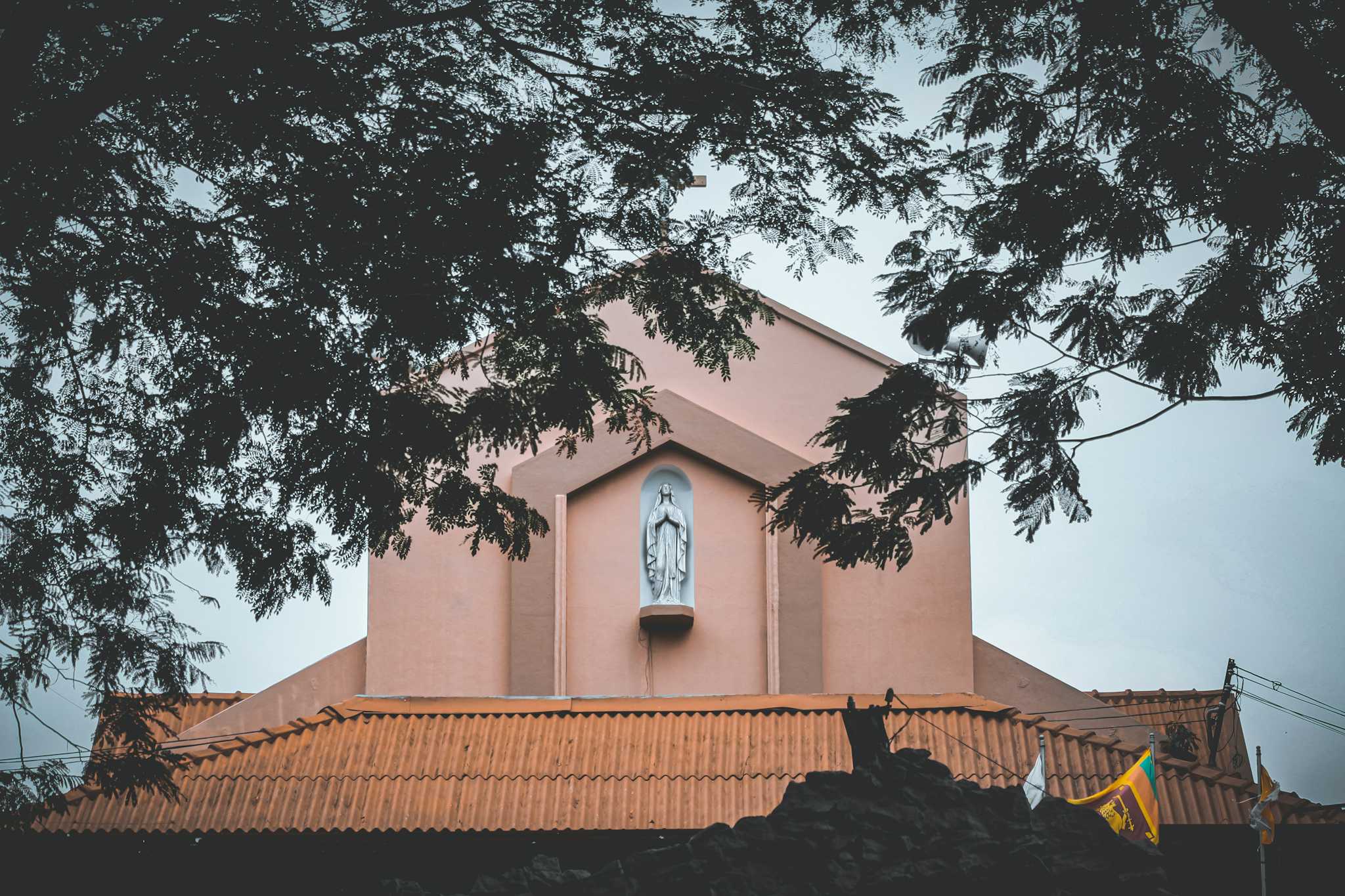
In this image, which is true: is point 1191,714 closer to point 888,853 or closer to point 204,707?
point 204,707

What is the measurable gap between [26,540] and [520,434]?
3.30 metres

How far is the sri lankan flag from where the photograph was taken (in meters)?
11.9

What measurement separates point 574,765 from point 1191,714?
27.6 feet

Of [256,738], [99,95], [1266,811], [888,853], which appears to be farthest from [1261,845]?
[99,95]

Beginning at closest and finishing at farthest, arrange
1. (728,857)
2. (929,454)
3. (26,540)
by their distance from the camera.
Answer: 1. (728,857)
2. (26,540)
3. (929,454)

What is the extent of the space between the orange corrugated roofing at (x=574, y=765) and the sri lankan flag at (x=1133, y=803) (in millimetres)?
533

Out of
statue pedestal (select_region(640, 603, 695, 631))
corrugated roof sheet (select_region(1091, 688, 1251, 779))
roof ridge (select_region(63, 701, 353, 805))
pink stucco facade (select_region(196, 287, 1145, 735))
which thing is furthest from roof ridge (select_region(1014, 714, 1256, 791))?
roof ridge (select_region(63, 701, 353, 805))

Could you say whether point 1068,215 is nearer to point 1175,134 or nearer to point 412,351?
point 1175,134

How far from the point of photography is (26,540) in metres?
8.27

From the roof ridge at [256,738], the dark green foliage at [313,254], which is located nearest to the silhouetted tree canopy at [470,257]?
the dark green foliage at [313,254]

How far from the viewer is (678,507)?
52.5ft

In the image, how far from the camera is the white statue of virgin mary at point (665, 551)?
50.7ft

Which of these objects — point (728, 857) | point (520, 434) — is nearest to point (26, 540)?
point (520, 434)

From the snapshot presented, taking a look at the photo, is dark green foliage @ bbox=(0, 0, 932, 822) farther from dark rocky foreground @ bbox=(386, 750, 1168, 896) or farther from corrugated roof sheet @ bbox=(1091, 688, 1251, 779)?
corrugated roof sheet @ bbox=(1091, 688, 1251, 779)
